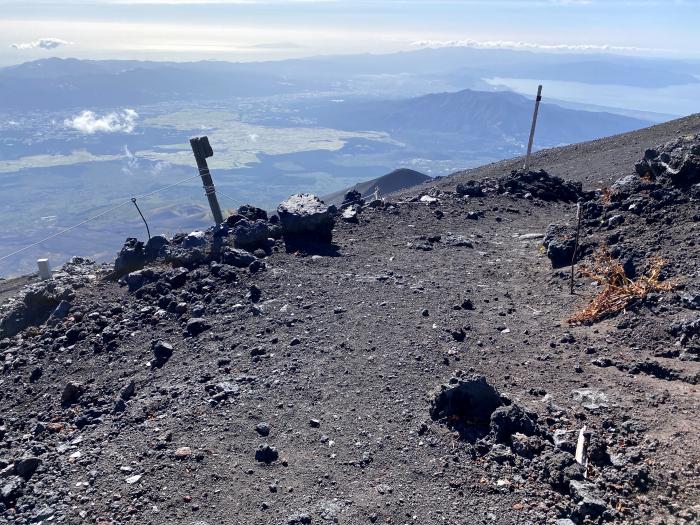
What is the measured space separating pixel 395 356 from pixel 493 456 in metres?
2.01

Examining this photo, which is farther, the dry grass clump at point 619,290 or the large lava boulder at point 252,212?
the large lava boulder at point 252,212

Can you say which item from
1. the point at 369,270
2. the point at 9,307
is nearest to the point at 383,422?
the point at 369,270

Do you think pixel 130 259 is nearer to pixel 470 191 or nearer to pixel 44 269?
pixel 44 269

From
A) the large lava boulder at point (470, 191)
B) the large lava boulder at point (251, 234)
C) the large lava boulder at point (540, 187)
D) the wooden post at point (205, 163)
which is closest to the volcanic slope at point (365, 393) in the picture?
the large lava boulder at point (251, 234)

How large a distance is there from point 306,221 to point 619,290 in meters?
5.42

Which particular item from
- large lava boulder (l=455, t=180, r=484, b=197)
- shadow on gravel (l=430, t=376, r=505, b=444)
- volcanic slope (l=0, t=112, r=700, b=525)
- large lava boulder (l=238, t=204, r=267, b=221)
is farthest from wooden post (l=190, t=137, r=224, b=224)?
shadow on gravel (l=430, t=376, r=505, b=444)

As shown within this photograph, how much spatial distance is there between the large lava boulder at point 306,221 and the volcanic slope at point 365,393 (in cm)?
56

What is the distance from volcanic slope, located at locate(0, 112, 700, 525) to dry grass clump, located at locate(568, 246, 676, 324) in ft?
0.40

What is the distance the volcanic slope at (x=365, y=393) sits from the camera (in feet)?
15.6

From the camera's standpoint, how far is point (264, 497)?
16.1ft

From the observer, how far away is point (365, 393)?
618 cm

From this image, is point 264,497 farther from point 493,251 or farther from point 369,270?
point 493,251

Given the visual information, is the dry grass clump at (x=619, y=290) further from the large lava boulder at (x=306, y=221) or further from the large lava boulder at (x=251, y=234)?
the large lava boulder at (x=251, y=234)

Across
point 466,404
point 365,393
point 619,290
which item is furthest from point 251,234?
point 619,290
